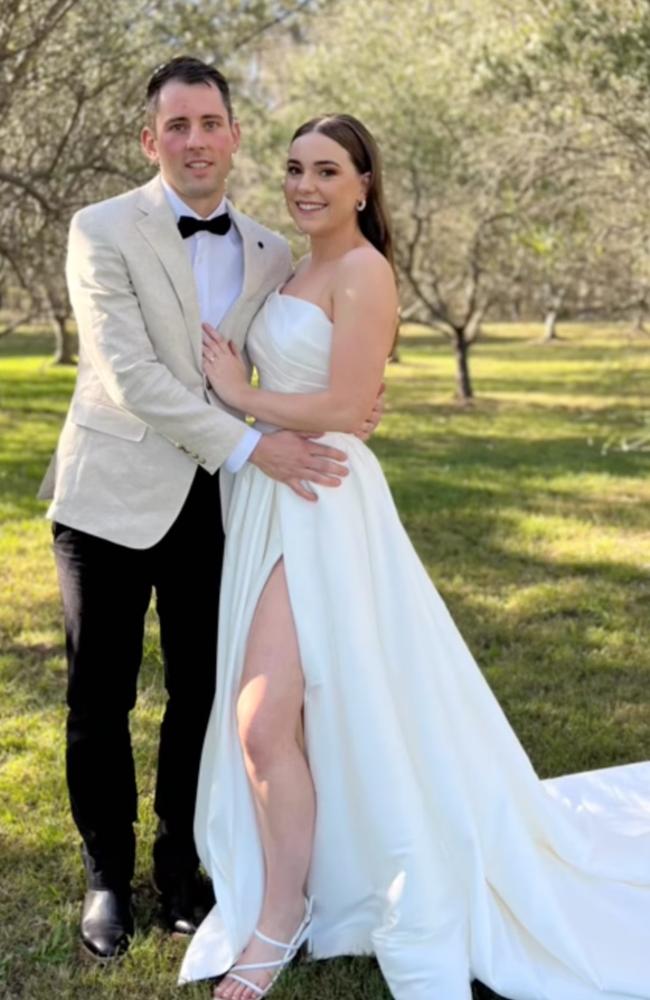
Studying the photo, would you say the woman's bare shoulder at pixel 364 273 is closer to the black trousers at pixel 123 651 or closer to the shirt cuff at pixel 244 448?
the shirt cuff at pixel 244 448

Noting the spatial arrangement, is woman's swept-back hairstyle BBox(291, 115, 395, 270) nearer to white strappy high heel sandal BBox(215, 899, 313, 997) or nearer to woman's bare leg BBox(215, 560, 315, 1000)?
woman's bare leg BBox(215, 560, 315, 1000)

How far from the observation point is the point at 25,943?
11.2ft

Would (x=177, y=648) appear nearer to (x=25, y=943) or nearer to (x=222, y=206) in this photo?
(x=25, y=943)

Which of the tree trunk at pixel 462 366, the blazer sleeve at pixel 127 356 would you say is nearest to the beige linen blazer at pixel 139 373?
the blazer sleeve at pixel 127 356

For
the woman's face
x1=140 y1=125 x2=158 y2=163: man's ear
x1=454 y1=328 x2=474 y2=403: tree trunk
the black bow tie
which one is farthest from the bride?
x1=454 y1=328 x2=474 y2=403: tree trunk

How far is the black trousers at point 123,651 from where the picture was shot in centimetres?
332

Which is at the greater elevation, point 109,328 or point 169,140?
point 169,140

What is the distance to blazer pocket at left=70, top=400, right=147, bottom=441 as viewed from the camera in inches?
127

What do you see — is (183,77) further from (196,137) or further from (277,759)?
(277,759)

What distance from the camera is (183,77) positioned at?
10.2 feet

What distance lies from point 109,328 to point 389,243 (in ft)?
2.81

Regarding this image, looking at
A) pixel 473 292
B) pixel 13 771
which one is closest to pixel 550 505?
pixel 13 771

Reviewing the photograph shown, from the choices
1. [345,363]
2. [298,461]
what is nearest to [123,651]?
[298,461]

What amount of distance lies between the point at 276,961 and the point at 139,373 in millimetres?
1650
